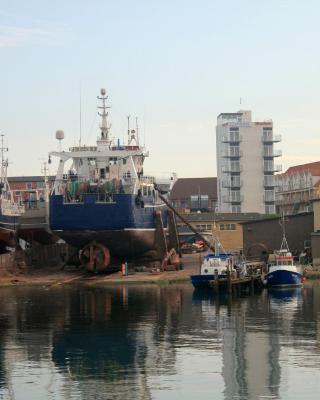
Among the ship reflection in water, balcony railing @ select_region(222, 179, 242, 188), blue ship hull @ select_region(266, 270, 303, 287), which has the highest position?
balcony railing @ select_region(222, 179, 242, 188)

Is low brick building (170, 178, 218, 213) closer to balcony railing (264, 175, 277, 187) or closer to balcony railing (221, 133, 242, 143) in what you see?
balcony railing (264, 175, 277, 187)

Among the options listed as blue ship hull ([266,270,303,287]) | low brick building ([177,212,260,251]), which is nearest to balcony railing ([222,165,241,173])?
low brick building ([177,212,260,251])

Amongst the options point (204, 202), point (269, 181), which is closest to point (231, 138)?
point (269, 181)

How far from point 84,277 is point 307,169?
8541 centimetres

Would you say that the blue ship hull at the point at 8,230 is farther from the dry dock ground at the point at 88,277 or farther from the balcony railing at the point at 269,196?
the balcony railing at the point at 269,196

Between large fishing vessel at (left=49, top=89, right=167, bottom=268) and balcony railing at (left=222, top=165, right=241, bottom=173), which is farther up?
balcony railing at (left=222, top=165, right=241, bottom=173)

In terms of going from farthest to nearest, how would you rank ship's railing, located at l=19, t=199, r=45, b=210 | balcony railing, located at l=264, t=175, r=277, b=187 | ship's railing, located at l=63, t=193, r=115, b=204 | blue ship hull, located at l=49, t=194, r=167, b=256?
1. balcony railing, located at l=264, t=175, r=277, b=187
2. ship's railing, located at l=19, t=199, r=45, b=210
3. ship's railing, located at l=63, t=193, r=115, b=204
4. blue ship hull, located at l=49, t=194, r=167, b=256

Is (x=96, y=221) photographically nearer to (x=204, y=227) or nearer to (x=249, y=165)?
(x=204, y=227)

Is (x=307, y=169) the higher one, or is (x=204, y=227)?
(x=307, y=169)

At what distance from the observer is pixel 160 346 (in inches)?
1483

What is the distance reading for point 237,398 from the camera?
2766cm

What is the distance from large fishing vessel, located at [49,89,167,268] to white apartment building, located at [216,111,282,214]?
73.8 meters

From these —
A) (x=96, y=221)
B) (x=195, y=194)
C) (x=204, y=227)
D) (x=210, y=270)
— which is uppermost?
(x=195, y=194)

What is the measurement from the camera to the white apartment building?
496ft
